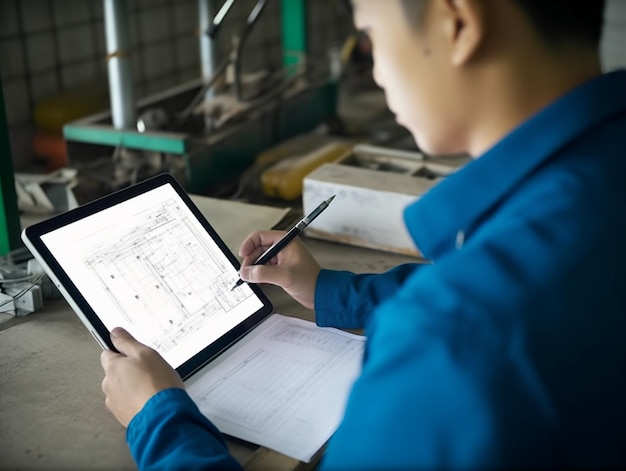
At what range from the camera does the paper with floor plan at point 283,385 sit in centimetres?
97

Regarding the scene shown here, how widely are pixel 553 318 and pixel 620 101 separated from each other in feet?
0.78

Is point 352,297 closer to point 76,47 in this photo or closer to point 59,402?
point 59,402

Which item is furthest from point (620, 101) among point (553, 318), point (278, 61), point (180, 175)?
point (278, 61)

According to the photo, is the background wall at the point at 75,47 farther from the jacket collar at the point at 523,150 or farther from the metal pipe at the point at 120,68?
the jacket collar at the point at 523,150

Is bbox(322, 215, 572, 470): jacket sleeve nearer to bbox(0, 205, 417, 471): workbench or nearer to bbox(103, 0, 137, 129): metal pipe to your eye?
bbox(0, 205, 417, 471): workbench

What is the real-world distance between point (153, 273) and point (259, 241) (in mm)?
228

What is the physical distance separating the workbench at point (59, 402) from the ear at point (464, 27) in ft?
1.68

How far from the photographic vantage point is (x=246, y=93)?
2.26m

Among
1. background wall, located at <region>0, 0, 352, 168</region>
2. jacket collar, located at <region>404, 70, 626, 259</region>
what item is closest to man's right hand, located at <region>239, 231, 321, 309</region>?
jacket collar, located at <region>404, 70, 626, 259</region>

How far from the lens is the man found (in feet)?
1.90

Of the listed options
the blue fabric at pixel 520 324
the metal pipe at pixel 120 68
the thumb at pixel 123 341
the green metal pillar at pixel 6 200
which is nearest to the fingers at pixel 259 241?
the thumb at pixel 123 341

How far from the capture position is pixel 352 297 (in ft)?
3.93

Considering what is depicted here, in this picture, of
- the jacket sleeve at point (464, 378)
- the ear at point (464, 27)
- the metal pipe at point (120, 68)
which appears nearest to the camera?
the jacket sleeve at point (464, 378)

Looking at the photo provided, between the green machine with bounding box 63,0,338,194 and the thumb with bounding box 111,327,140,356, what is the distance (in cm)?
84
